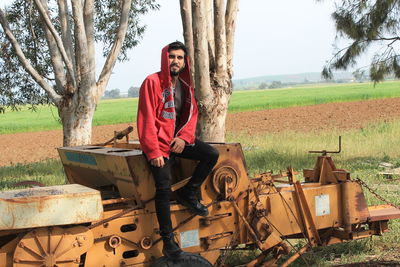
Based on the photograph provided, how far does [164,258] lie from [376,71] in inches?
424

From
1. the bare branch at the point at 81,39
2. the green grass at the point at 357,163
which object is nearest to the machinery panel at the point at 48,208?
the green grass at the point at 357,163

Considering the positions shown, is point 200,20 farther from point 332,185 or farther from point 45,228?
point 45,228

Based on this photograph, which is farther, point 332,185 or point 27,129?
point 27,129

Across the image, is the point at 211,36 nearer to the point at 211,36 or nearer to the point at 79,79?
the point at 211,36

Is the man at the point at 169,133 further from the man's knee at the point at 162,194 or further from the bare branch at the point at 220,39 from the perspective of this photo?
the bare branch at the point at 220,39

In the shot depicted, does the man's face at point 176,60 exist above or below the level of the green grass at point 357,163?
above

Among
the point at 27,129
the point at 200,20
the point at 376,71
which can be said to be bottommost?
the point at 27,129

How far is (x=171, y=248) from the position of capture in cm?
427

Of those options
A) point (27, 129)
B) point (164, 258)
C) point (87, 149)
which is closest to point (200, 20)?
point (87, 149)

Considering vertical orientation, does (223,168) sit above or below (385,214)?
above

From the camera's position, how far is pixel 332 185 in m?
5.31

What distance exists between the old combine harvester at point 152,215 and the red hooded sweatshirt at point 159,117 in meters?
0.26

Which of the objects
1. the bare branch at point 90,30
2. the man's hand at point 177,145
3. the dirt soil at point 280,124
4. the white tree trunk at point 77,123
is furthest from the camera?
the dirt soil at point 280,124

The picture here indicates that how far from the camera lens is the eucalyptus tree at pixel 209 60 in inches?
324
